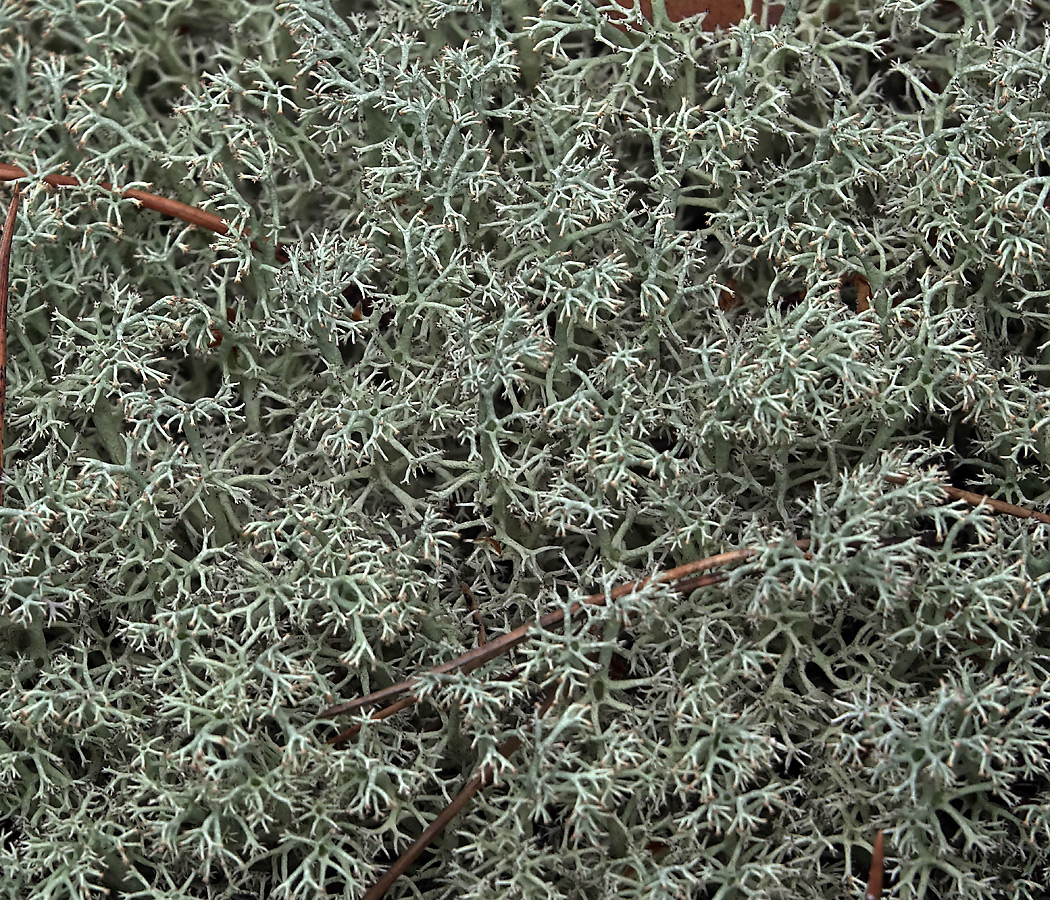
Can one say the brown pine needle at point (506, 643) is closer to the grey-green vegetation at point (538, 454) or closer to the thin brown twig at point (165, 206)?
the grey-green vegetation at point (538, 454)

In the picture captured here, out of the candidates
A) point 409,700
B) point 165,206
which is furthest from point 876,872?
point 165,206

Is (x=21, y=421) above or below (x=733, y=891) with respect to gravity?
above

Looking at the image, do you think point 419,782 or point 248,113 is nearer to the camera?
point 419,782

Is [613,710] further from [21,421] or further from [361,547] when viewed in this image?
[21,421]

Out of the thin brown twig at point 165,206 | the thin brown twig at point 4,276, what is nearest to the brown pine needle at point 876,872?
the thin brown twig at point 165,206

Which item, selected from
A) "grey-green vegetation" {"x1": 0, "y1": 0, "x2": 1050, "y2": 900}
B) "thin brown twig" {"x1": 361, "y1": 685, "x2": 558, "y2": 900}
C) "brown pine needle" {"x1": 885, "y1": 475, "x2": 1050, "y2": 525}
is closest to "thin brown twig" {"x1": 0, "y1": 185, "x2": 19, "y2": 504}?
"grey-green vegetation" {"x1": 0, "y1": 0, "x2": 1050, "y2": 900}

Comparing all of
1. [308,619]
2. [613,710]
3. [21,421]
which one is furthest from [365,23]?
[613,710]
